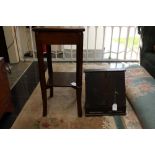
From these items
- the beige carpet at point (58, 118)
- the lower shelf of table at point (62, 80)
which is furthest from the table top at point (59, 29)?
the beige carpet at point (58, 118)

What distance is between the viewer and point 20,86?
2.40m

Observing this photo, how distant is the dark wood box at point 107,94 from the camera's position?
1.81 meters

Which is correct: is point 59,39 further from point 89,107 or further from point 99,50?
point 99,50

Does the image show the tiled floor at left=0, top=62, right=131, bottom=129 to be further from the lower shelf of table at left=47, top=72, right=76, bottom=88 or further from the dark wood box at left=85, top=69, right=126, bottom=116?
the lower shelf of table at left=47, top=72, right=76, bottom=88

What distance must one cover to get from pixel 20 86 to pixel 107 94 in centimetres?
119

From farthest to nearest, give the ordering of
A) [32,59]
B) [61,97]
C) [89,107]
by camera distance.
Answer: [32,59] < [61,97] < [89,107]

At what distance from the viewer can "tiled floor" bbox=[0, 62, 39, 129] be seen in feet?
5.91

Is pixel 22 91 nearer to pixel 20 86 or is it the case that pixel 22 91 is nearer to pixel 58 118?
pixel 20 86

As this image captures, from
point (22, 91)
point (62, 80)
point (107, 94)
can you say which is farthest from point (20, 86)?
point (107, 94)

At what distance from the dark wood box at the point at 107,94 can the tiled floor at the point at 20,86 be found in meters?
0.74

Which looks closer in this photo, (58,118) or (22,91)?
A: (58,118)
